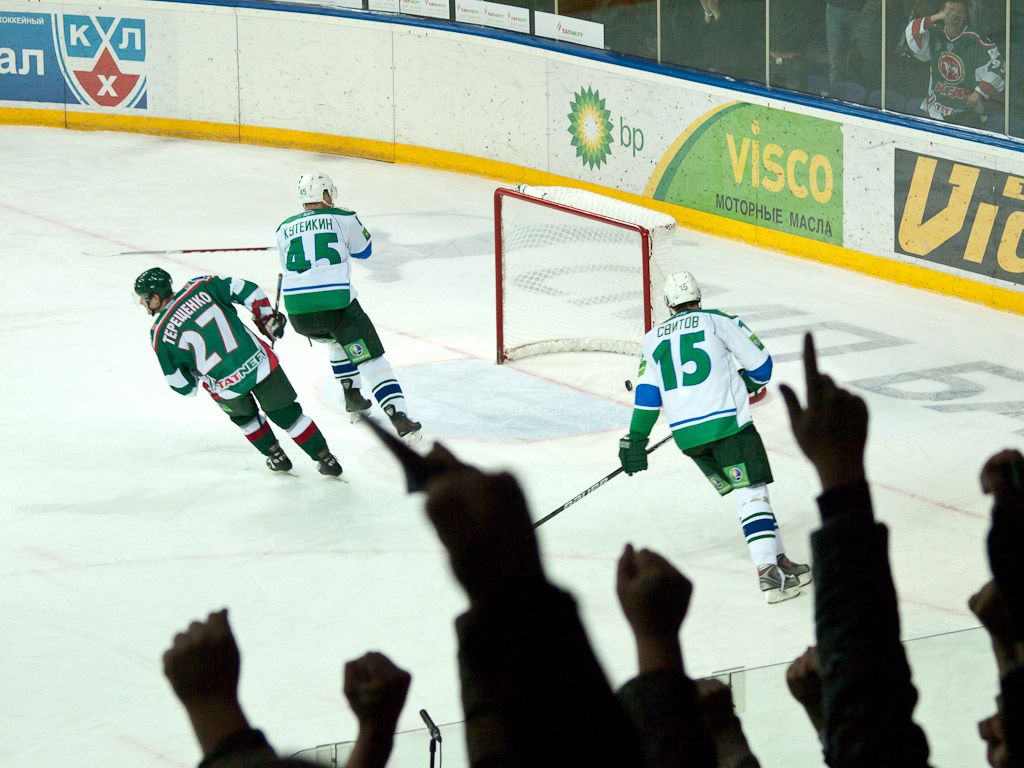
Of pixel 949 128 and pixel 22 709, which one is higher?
pixel 949 128

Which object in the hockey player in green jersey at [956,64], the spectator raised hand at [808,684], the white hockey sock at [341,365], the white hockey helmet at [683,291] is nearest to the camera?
the spectator raised hand at [808,684]

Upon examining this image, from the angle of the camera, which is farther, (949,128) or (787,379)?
(949,128)

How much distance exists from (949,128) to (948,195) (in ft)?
1.43

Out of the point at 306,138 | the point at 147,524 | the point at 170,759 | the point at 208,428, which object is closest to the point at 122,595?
the point at 147,524

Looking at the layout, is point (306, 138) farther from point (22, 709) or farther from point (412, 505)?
point (22, 709)

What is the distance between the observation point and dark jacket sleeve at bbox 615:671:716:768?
1.48 meters

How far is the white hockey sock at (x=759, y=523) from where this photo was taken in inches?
213

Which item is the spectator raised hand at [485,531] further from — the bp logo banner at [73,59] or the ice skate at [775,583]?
the bp logo banner at [73,59]

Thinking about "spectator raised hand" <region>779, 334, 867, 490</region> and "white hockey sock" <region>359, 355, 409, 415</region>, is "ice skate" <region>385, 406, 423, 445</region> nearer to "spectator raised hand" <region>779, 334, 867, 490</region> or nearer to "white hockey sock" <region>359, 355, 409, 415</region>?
"white hockey sock" <region>359, 355, 409, 415</region>

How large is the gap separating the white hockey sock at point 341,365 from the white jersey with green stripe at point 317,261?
387mm

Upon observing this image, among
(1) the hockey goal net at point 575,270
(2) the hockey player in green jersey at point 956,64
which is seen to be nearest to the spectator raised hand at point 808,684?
(1) the hockey goal net at point 575,270

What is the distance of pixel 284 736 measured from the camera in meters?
4.62

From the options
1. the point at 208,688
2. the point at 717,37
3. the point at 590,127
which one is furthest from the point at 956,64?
the point at 208,688

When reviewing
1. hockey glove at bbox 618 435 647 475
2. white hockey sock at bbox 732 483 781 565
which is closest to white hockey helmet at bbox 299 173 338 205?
hockey glove at bbox 618 435 647 475
